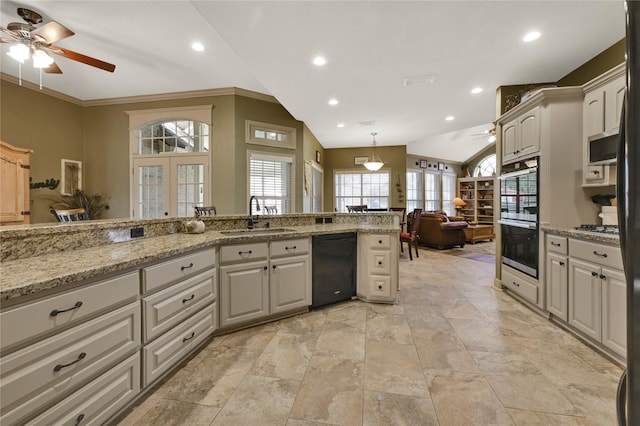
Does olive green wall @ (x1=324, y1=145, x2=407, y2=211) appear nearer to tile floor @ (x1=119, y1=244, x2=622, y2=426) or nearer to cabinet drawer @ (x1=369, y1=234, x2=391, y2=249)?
cabinet drawer @ (x1=369, y1=234, x2=391, y2=249)

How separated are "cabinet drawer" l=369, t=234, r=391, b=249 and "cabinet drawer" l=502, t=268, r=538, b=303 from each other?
149cm

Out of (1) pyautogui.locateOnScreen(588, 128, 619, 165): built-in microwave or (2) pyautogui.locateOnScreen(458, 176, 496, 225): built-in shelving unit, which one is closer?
(1) pyautogui.locateOnScreen(588, 128, 619, 165): built-in microwave

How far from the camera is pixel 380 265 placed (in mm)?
3045

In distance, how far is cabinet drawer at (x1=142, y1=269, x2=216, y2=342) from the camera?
1593 mm

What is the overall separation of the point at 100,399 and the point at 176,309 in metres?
0.57

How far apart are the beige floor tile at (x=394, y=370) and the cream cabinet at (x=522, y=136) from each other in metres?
2.44

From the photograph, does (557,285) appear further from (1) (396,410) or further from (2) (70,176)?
(2) (70,176)

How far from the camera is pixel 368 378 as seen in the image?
1.77m

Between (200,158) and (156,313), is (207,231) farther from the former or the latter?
(200,158)

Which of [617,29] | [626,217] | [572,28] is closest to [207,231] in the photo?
[626,217]

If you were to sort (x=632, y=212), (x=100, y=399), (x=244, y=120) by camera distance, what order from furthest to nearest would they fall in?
(x=244, y=120) < (x=100, y=399) < (x=632, y=212)

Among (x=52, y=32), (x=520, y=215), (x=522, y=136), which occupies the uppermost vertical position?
(x=52, y=32)

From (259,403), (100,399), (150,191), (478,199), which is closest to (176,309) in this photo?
(100,399)

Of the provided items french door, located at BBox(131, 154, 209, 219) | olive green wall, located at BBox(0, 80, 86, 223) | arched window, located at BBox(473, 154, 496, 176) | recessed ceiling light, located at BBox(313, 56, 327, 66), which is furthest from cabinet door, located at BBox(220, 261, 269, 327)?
arched window, located at BBox(473, 154, 496, 176)
